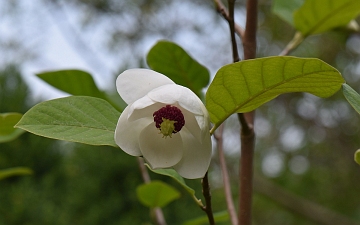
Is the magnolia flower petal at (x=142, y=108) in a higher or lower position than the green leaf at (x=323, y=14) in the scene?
higher

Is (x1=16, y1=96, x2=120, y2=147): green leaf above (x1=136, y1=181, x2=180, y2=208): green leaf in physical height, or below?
above

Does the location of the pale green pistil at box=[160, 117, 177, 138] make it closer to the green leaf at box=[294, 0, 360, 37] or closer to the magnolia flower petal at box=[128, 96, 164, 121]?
the magnolia flower petal at box=[128, 96, 164, 121]

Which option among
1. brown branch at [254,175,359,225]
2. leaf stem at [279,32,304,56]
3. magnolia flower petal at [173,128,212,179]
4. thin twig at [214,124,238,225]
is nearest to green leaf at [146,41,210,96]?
thin twig at [214,124,238,225]

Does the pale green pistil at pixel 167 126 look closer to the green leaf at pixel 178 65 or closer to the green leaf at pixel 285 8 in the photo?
the green leaf at pixel 178 65

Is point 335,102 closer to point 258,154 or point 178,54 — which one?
point 258,154

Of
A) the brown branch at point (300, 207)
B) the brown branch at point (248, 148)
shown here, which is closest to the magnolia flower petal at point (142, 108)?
the brown branch at point (248, 148)

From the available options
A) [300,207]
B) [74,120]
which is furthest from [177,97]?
[300,207]
